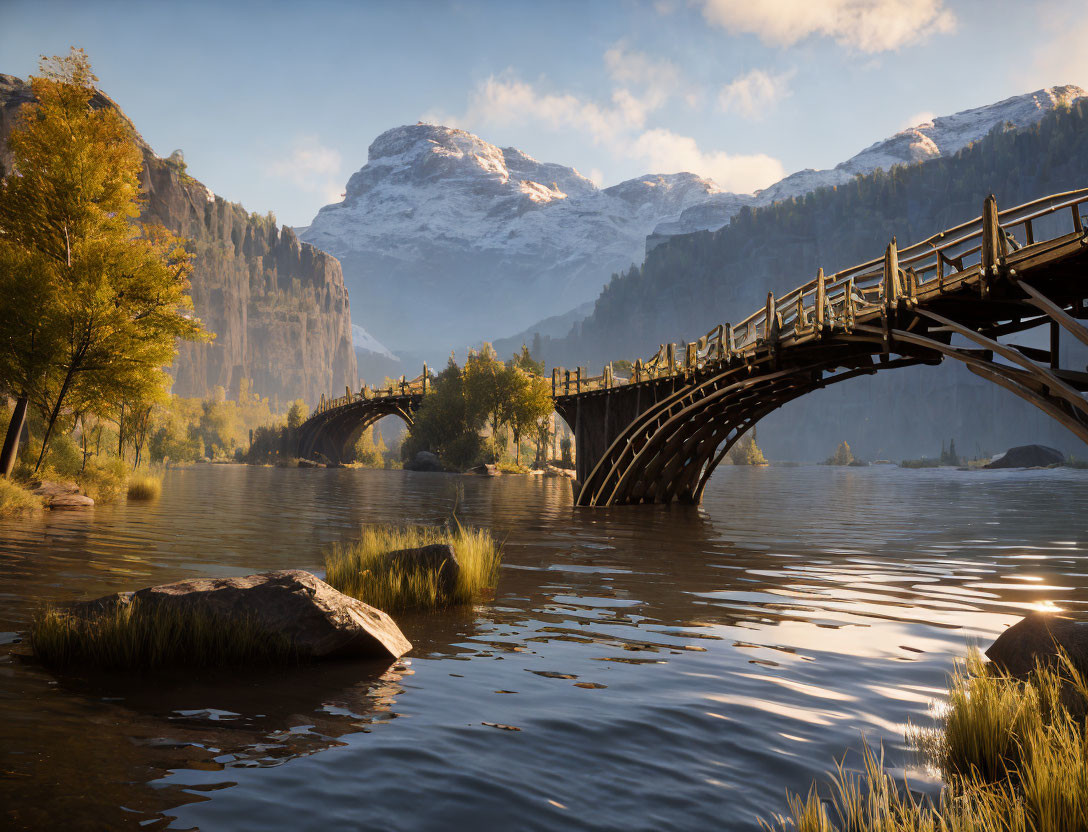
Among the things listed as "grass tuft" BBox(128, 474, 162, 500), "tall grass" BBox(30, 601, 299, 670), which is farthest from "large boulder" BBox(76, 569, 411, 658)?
"grass tuft" BBox(128, 474, 162, 500)

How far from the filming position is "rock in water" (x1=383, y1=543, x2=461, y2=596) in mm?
12039

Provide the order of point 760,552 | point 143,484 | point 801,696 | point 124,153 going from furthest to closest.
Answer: point 143,484 < point 124,153 < point 760,552 < point 801,696

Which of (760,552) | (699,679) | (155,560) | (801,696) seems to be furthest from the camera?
(760,552)

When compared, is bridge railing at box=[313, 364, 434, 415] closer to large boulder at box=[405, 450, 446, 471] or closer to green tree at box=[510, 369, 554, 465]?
large boulder at box=[405, 450, 446, 471]

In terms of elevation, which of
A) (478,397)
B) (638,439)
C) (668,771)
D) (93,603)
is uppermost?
(478,397)

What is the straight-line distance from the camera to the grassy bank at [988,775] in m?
4.11

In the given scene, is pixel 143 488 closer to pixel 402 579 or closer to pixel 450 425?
pixel 402 579

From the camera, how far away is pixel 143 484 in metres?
35.3

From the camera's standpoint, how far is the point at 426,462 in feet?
284

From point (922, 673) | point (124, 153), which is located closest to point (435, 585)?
point (922, 673)

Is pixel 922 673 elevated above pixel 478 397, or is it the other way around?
pixel 478 397

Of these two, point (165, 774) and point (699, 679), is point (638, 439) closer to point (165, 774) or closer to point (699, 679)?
point (699, 679)

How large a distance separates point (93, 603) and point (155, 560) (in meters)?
7.91

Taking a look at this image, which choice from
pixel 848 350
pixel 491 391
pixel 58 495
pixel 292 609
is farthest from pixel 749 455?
pixel 292 609
